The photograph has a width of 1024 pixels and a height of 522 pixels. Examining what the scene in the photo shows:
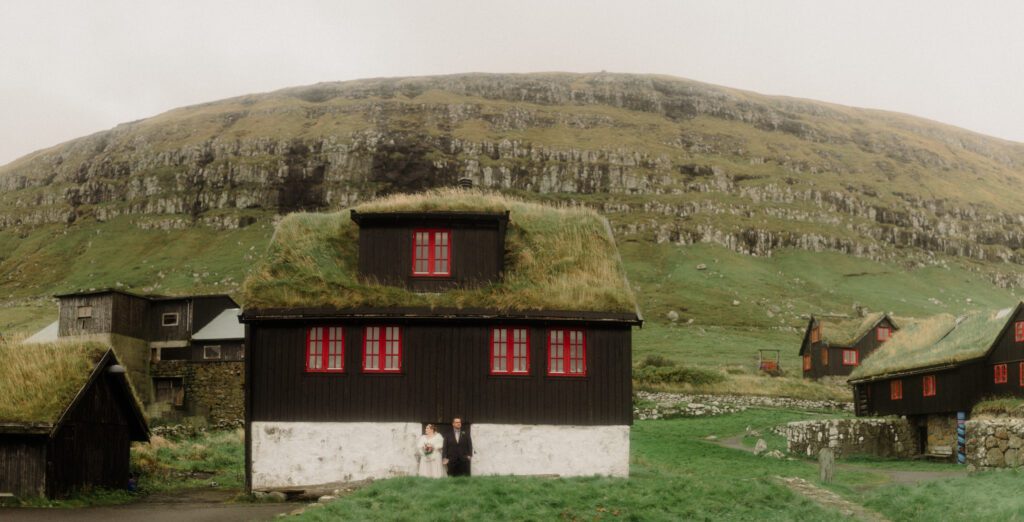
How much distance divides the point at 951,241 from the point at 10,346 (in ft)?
634

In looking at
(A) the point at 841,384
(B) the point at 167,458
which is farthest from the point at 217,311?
(A) the point at 841,384

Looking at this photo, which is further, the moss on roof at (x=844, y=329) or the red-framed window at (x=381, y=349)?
the moss on roof at (x=844, y=329)

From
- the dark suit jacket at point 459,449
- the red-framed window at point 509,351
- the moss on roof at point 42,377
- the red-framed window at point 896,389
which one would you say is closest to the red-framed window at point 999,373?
the red-framed window at point 896,389

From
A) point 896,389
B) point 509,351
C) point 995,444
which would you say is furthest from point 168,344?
point 995,444

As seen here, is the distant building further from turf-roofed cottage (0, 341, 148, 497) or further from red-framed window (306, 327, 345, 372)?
red-framed window (306, 327, 345, 372)

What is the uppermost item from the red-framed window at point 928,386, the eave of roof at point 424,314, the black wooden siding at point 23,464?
the eave of roof at point 424,314

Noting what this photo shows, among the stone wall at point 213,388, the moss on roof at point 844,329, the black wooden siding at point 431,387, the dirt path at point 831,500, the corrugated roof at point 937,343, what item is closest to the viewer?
the dirt path at point 831,500

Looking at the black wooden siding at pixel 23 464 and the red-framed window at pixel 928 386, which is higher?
the red-framed window at pixel 928 386

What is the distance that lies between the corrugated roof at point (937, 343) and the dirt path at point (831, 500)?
25.0m

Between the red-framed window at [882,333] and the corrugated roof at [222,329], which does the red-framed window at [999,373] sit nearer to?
the red-framed window at [882,333]

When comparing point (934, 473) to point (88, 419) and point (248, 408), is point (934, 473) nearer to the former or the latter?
point (248, 408)

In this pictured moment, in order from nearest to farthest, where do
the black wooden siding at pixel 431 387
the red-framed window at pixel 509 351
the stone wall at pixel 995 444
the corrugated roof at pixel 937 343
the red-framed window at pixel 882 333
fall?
the black wooden siding at pixel 431 387, the red-framed window at pixel 509 351, the stone wall at pixel 995 444, the corrugated roof at pixel 937 343, the red-framed window at pixel 882 333

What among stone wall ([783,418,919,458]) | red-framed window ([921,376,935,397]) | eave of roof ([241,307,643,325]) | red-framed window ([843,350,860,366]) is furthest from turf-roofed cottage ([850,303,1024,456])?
red-framed window ([843,350,860,366])

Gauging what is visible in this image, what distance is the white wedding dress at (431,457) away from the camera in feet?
84.8
